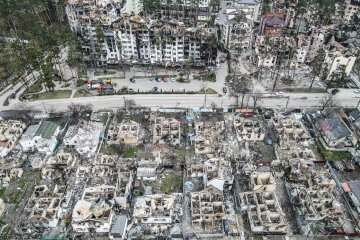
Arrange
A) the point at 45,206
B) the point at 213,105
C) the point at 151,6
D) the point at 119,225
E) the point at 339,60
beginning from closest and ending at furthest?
the point at 119,225 < the point at 45,206 < the point at 213,105 < the point at 339,60 < the point at 151,6

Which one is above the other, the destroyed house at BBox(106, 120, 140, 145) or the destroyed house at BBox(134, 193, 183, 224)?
the destroyed house at BBox(106, 120, 140, 145)

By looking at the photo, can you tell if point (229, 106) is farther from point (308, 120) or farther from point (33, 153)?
point (33, 153)

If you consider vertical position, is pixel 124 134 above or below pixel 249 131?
below

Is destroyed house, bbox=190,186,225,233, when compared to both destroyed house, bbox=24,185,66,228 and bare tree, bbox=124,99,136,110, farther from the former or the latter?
bare tree, bbox=124,99,136,110

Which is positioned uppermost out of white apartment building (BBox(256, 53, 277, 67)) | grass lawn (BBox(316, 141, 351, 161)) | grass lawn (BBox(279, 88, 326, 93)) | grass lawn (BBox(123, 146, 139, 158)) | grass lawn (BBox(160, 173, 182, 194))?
white apartment building (BBox(256, 53, 277, 67))

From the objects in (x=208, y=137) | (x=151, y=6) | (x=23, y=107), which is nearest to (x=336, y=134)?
(x=208, y=137)

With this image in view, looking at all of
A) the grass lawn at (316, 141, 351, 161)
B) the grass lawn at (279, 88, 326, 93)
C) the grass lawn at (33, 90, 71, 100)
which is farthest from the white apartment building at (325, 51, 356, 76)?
the grass lawn at (33, 90, 71, 100)

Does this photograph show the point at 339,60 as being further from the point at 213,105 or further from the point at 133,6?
the point at 133,6
